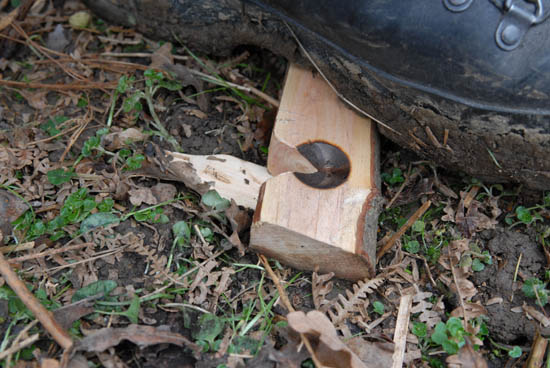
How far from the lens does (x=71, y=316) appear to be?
1618mm

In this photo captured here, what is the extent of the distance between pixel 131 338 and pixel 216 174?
72 cm

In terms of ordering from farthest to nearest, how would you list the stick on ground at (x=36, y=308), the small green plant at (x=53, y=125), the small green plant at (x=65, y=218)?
1. the small green plant at (x=53, y=125)
2. the small green plant at (x=65, y=218)
3. the stick on ground at (x=36, y=308)

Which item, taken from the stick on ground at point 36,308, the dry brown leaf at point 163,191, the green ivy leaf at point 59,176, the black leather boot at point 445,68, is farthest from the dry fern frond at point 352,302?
the green ivy leaf at point 59,176

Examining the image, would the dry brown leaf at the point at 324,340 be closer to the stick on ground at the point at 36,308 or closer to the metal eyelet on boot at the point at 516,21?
the stick on ground at the point at 36,308

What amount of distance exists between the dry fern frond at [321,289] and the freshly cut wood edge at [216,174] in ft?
Answer: 1.24

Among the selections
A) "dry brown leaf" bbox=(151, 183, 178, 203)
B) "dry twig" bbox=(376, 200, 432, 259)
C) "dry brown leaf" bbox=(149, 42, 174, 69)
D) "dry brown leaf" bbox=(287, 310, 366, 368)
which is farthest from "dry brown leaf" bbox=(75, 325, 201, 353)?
"dry brown leaf" bbox=(149, 42, 174, 69)

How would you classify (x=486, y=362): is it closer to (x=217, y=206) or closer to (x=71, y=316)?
(x=217, y=206)

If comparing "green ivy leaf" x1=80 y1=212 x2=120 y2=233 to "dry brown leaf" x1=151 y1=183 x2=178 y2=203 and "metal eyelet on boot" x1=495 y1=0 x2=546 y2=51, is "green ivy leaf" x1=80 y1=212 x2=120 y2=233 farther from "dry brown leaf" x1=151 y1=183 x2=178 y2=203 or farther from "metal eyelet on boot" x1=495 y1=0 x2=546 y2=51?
"metal eyelet on boot" x1=495 y1=0 x2=546 y2=51

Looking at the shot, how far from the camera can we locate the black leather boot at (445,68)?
167cm

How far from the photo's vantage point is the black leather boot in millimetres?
1670

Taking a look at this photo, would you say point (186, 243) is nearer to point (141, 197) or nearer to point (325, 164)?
point (141, 197)

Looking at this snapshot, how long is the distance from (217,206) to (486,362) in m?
1.13

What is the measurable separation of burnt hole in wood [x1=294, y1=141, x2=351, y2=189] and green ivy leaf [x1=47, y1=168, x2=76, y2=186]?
92cm

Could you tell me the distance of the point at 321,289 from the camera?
1833 mm
